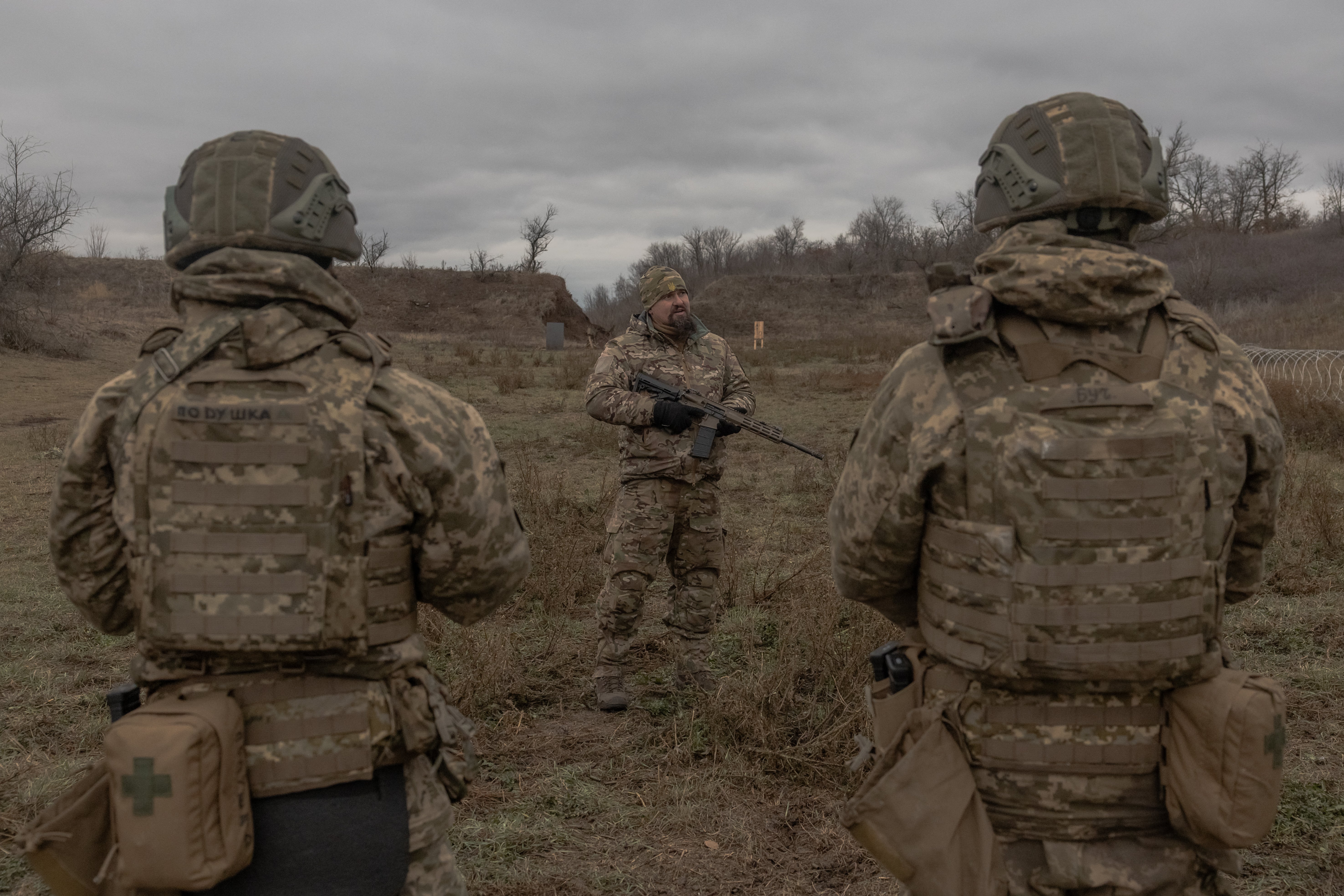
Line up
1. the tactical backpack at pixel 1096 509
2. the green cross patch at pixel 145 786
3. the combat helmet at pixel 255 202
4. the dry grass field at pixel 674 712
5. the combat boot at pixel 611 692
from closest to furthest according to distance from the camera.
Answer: the green cross patch at pixel 145 786, the tactical backpack at pixel 1096 509, the combat helmet at pixel 255 202, the dry grass field at pixel 674 712, the combat boot at pixel 611 692

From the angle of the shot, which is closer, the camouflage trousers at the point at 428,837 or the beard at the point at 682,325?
the camouflage trousers at the point at 428,837

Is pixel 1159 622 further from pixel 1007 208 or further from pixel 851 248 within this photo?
pixel 851 248

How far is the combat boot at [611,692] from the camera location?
4.41 meters

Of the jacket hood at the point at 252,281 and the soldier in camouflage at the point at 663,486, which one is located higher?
the jacket hood at the point at 252,281

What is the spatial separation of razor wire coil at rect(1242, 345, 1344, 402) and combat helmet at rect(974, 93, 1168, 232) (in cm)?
772

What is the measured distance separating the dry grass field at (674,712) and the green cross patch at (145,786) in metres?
1.59

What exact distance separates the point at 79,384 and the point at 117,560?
51.4 ft

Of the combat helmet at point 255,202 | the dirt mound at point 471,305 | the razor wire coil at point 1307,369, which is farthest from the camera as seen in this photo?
the dirt mound at point 471,305

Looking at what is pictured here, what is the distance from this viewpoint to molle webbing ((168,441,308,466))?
6.01 ft

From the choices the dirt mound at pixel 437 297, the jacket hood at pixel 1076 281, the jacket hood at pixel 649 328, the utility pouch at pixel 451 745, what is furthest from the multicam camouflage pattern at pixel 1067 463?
the dirt mound at pixel 437 297

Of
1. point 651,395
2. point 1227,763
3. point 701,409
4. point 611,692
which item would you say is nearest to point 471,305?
point 651,395

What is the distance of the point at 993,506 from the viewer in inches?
73.8

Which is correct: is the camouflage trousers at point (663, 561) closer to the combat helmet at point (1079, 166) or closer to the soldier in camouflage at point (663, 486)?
the soldier in camouflage at point (663, 486)

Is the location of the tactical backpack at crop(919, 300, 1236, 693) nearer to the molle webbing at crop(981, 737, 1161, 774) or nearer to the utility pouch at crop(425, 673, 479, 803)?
the molle webbing at crop(981, 737, 1161, 774)
